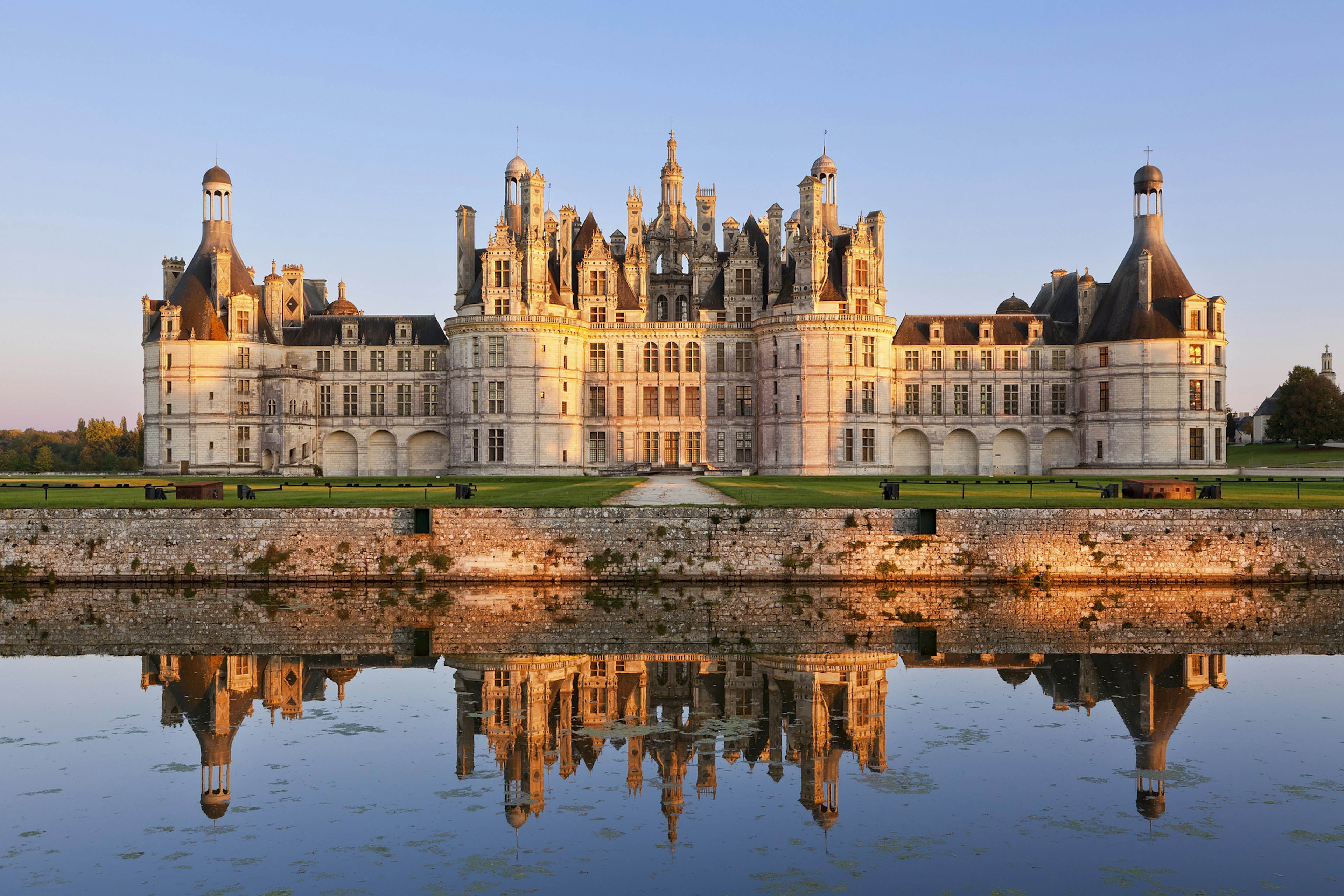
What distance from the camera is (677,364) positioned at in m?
70.8

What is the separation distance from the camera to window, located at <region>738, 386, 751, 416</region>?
7075 cm

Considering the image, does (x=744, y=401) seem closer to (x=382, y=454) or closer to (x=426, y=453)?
(x=426, y=453)

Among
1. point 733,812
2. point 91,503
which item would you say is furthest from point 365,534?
point 733,812

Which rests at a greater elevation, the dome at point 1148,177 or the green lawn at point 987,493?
the dome at point 1148,177

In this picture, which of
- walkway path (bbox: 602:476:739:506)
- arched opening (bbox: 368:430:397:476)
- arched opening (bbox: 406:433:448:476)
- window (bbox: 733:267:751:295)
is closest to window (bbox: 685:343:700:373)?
window (bbox: 733:267:751:295)

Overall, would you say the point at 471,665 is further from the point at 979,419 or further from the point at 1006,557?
the point at 979,419

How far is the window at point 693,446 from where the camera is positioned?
2785 inches

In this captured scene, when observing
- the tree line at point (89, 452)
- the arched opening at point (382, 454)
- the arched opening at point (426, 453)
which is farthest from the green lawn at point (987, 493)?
the tree line at point (89, 452)

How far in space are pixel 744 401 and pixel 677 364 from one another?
499 centimetres

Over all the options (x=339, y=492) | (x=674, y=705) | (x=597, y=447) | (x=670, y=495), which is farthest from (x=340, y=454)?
(x=674, y=705)

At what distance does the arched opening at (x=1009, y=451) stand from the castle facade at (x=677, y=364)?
178mm

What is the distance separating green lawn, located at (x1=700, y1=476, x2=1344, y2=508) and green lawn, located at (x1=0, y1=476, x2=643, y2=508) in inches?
246

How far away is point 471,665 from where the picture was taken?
23391 millimetres

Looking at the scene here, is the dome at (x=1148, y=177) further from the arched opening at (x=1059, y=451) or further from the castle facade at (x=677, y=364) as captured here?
the arched opening at (x=1059, y=451)
